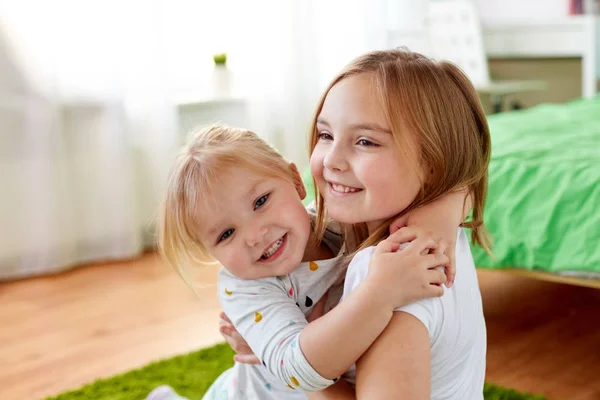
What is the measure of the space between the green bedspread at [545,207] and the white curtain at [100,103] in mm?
1663

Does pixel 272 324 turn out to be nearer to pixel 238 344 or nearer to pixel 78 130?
pixel 238 344

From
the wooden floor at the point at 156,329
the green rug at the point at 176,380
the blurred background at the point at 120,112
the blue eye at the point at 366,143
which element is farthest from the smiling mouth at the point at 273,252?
the blurred background at the point at 120,112

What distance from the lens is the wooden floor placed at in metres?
1.96

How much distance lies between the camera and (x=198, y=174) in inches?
42.9

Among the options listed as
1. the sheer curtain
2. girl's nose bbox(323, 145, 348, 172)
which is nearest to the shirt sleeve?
girl's nose bbox(323, 145, 348, 172)

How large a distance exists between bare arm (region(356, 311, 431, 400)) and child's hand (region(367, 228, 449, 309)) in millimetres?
29

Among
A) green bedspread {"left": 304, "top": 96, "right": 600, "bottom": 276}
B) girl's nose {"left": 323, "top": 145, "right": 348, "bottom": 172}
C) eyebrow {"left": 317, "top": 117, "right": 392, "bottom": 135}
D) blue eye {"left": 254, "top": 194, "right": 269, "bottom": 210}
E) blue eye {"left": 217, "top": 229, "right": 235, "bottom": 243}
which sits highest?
eyebrow {"left": 317, "top": 117, "right": 392, "bottom": 135}

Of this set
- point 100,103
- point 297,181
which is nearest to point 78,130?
point 100,103

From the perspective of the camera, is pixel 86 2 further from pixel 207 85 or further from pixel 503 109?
pixel 503 109

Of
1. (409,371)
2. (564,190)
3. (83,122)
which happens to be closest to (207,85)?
(83,122)

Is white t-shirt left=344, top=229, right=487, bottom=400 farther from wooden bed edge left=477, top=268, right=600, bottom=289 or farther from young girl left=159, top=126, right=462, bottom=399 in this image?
wooden bed edge left=477, top=268, right=600, bottom=289

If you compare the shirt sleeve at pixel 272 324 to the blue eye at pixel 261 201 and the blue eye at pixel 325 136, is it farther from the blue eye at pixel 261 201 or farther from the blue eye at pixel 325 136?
the blue eye at pixel 325 136

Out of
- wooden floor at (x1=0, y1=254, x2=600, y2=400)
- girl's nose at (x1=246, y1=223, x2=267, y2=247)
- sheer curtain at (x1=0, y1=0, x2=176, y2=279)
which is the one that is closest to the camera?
girl's nose at (x1=246, y1=223, x2=267, y2=247)

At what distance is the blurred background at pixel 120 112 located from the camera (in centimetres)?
280
